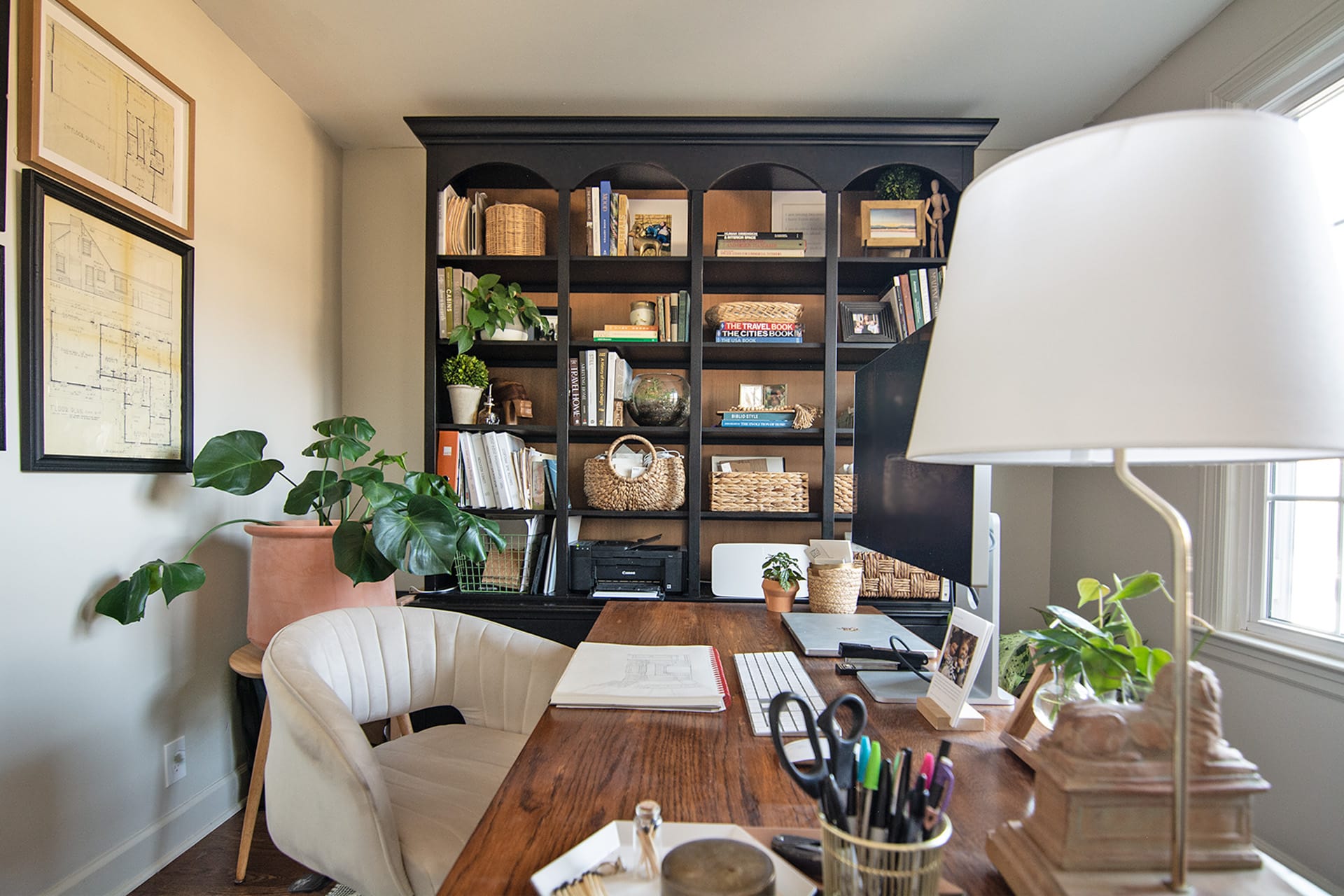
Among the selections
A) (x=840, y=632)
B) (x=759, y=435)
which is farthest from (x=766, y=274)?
(x=840, y=632)

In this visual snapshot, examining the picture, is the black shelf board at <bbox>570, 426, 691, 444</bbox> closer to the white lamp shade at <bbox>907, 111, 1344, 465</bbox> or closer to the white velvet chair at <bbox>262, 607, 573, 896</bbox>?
the white velvet chair at <bbox>262, 607, 573, 896</bbox>

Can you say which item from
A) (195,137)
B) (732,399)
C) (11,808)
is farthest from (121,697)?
(732,399)

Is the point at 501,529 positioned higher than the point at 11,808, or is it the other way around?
the point at 501,529

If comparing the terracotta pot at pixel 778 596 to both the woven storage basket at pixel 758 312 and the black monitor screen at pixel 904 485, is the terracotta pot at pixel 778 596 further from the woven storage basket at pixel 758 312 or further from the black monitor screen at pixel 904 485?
the woven storage basket at pixel 758 312

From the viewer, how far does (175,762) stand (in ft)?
6.28

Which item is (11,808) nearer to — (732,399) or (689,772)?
(689,772)

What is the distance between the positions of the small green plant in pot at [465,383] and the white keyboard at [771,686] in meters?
1.70

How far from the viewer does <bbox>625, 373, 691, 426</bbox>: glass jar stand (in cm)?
255

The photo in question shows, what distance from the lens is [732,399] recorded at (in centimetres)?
288

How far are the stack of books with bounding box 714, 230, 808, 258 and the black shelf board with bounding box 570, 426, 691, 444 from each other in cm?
73

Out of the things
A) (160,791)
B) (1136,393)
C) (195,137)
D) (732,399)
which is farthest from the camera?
(732,399)

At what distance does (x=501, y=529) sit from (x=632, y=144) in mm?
1604

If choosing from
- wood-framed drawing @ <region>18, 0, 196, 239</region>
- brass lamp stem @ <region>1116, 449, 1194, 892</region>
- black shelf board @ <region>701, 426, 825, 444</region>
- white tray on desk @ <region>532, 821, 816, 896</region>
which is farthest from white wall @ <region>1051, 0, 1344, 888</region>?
wood-framed drawing @ <region>18, 0, 196, 239</region>

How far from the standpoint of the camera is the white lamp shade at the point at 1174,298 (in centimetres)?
40
